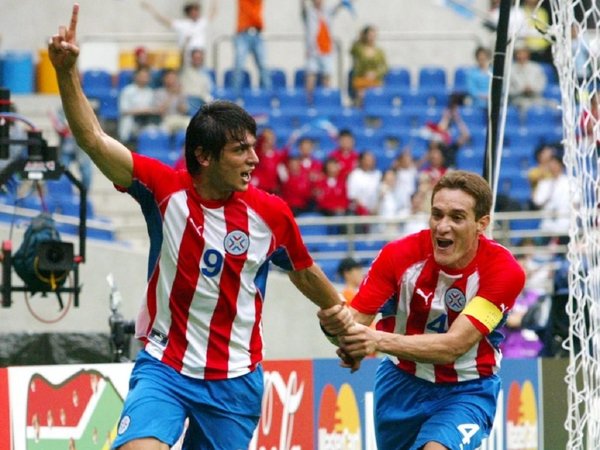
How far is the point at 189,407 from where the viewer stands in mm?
6289

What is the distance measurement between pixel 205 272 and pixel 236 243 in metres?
0.18

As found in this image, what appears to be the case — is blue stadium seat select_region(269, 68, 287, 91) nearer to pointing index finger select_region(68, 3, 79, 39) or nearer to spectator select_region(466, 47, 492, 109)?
spectator select_region(466, 47, 492, 109)

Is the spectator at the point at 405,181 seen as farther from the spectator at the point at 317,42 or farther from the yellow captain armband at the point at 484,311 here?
the yellow captain armband at the point at 484,311

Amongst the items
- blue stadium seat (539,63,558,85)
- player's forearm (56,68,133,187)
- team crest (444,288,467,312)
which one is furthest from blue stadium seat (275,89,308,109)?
player's forearm (56,68,133,187)

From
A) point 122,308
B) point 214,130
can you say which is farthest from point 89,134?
point 122,308

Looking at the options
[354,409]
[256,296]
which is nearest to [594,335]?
[354,409]

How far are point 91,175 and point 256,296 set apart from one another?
1115 cm

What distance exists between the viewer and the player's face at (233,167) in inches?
245

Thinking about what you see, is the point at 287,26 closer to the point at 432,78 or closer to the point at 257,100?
the point at 432,78

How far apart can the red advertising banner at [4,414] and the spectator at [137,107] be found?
10386 millimetres

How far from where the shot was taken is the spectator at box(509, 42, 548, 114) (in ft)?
68.1

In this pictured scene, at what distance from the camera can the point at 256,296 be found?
21.1 feet

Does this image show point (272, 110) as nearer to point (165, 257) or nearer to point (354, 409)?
point (354, 409)

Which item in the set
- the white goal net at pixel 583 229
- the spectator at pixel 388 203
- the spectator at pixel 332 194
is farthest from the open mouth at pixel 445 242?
the spectator at pixel 388 203
